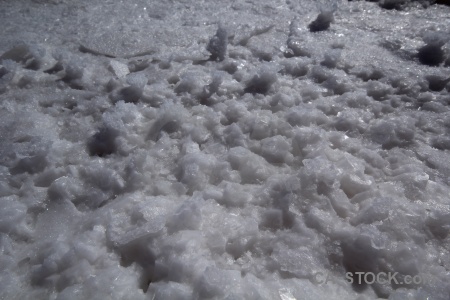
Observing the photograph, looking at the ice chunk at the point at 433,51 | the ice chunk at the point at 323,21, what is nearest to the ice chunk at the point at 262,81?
the ice chunk at the point at 323,21

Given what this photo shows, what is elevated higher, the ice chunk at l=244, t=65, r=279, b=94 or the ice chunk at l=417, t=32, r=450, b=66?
the ice chunk at l=417, t=32, r=450, b=66

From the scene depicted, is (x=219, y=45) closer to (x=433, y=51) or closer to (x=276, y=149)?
(x=276, y=149)

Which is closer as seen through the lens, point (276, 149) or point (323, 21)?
point (276, 149)

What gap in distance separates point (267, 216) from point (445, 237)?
0.42 m

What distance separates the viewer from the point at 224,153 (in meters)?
1.18

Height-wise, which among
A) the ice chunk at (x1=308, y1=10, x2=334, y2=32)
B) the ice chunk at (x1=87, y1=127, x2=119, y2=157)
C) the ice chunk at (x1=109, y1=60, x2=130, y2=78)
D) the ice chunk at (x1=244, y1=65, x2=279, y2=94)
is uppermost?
the ice chunk at (x1=308, y1=10, x2=334, y2=32)

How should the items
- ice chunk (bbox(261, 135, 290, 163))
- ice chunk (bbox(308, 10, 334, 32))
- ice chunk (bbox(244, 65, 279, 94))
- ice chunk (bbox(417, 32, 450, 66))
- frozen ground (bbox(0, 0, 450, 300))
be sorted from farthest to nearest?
ice chunk (bbox(308, 10, 334, 32)), ice chunk (bbox(417, 32, 450, 66)), ice chunk (bbox(244, 65, 279, 94)), ice chunk (bbox(261, 135, 290, 163)), frozen ground (bbox(0, 0, 450, 300))

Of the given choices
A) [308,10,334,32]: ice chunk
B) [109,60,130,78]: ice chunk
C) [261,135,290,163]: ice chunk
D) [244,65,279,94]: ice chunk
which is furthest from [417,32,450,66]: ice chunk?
[109,60,130,78]: ice chunk

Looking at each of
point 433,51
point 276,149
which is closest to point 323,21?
point 433,51

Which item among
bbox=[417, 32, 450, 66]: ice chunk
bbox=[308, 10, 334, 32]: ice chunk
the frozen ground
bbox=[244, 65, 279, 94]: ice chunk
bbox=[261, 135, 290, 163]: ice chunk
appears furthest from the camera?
bbox=[308, 10, 334, 32]: ice chunk

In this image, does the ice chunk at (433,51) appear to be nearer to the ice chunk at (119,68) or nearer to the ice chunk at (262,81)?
the ice chunk at (262,81)

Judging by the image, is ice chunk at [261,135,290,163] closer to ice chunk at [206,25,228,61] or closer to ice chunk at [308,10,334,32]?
ice chunk at [206,25,228,61]

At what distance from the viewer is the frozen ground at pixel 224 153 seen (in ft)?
2.90

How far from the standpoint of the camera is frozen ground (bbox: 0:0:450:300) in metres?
0.88
